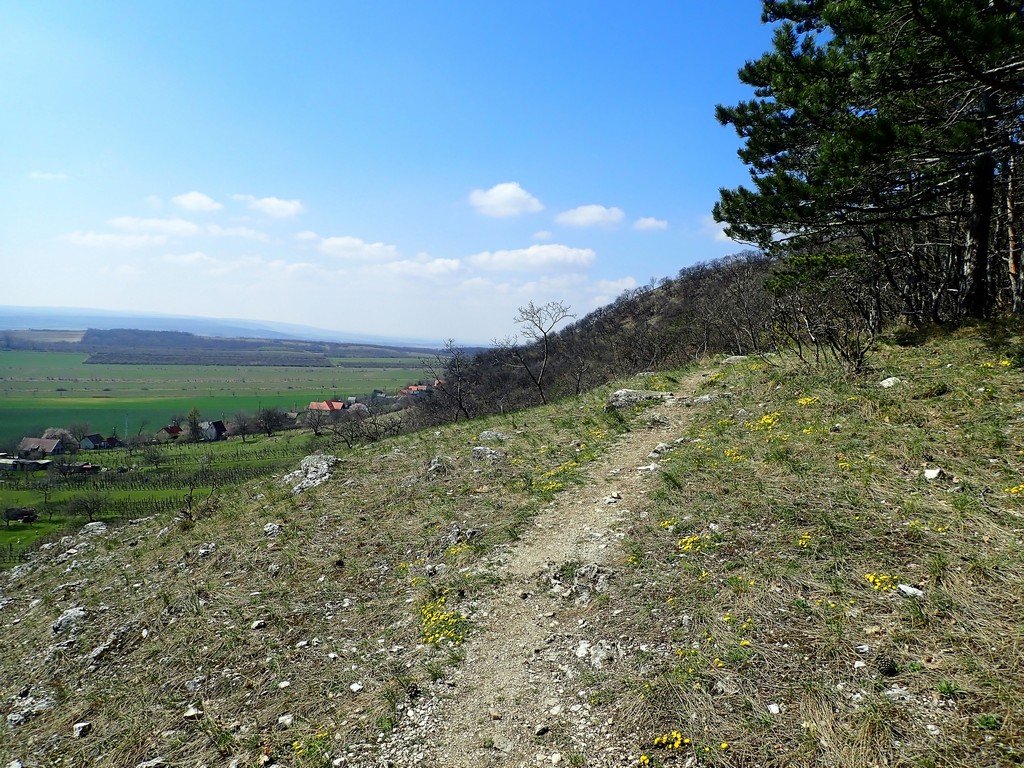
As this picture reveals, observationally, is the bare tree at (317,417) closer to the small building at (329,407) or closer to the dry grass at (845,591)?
the small building at (329,407)

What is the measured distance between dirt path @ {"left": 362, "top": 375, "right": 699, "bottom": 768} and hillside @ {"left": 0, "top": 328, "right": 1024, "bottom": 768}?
32 mm

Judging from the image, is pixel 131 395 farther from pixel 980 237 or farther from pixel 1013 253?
pixel 1013 253

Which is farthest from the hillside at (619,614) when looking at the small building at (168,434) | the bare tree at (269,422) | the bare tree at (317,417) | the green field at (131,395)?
the green field at (131,395)

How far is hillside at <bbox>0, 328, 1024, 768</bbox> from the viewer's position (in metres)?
4.37

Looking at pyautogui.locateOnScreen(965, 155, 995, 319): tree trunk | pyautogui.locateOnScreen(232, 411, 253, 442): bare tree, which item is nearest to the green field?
pyautogui.locateOnScreen(232, 411, 253, 442): bare tree

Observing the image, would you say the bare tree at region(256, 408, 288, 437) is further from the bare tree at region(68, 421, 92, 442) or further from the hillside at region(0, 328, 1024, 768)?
the hillside at region(0, 328, 1024, 768)

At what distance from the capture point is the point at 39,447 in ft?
278

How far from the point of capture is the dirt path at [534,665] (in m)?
4.72

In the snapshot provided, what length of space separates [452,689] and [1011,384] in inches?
421

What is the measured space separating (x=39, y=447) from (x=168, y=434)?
19.6 metres

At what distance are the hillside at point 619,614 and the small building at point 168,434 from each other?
10494cm

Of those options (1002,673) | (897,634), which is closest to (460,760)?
(897,634)

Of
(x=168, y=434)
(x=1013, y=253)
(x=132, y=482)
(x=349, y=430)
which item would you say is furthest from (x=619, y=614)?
(x=168, y=434)

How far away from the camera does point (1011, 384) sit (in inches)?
340
